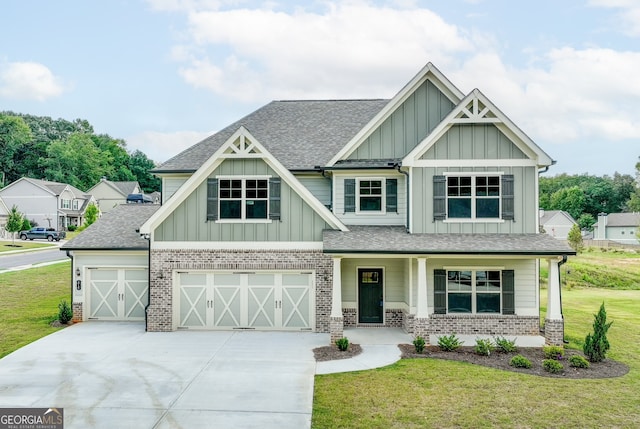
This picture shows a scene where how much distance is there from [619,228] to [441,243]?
268 feet

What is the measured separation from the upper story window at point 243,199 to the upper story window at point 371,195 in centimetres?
272

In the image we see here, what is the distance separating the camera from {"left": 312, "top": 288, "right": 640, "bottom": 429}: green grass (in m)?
7.70

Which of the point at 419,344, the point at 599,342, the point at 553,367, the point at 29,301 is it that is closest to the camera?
the point at 553,367

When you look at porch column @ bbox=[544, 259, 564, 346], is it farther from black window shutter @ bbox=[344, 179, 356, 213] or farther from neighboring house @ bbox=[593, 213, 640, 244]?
neighboring house @ bbox=[593, 213, 640, 244]

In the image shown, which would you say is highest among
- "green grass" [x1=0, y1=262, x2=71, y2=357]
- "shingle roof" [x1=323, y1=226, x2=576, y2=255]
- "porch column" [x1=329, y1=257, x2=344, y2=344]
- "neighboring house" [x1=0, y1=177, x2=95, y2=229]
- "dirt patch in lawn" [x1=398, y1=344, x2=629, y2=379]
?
"neighboring house" [x1=0, y1=177, x2=95, y2=229]

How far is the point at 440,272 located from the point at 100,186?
71.9 m

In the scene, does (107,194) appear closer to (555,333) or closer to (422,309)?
(422,309)

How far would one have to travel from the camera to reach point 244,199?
14320 millimetres

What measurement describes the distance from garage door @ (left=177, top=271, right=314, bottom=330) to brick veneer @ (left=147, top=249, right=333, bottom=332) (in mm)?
322

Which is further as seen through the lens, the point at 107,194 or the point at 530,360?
the point at 107,194

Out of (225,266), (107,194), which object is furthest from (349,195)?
(107,194)

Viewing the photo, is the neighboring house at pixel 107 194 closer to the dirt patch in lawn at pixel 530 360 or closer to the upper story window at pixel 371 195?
the upper story window at pixel 371 195

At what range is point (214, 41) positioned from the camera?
23.1m

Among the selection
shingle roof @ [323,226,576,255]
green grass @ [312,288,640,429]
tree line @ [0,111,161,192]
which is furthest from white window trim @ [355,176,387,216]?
tree line @ [0,111,161,192]
